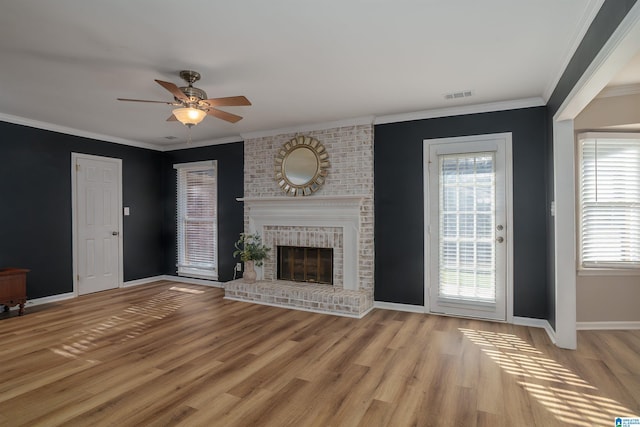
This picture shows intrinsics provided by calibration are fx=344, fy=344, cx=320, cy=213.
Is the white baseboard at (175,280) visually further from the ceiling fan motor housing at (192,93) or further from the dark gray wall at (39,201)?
the ceiling fan motor housing at (192,93)

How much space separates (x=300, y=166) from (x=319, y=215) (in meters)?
0.79

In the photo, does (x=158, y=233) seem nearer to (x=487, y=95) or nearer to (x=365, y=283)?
(x=365, y=283)

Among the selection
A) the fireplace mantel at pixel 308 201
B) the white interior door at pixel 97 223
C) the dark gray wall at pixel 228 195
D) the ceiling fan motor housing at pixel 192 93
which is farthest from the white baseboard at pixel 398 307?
the white interior door at pixel 97 223

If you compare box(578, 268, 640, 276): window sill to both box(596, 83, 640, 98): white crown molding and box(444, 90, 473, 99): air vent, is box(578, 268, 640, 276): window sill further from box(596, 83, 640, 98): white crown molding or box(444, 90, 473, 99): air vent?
box(444, 90, 473, 99): air vent

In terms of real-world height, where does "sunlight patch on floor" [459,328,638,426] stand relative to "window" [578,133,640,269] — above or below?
below

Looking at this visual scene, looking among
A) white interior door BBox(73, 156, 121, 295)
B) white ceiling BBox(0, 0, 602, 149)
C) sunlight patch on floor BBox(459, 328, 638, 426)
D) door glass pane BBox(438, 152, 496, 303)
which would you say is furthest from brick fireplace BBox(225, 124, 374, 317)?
white interior door BBox(73, 156, 121, 295)

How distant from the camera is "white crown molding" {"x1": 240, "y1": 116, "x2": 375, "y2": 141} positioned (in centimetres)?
468

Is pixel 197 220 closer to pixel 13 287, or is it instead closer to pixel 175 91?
pixel 13 287

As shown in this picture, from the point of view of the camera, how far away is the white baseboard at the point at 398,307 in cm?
445

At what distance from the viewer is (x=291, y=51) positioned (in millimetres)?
2762

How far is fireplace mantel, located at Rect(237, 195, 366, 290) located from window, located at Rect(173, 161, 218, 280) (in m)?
0.99

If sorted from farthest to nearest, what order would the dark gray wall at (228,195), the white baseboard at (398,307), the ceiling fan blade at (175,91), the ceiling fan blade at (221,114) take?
the dark gray wall at (228,195), the white baseboard at (398,307), the ceiling fan blade at (221,114), the ceiling fan blade at (175,91)

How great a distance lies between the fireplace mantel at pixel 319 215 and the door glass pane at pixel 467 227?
3.61 ft

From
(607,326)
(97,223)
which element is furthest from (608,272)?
(97,223)
